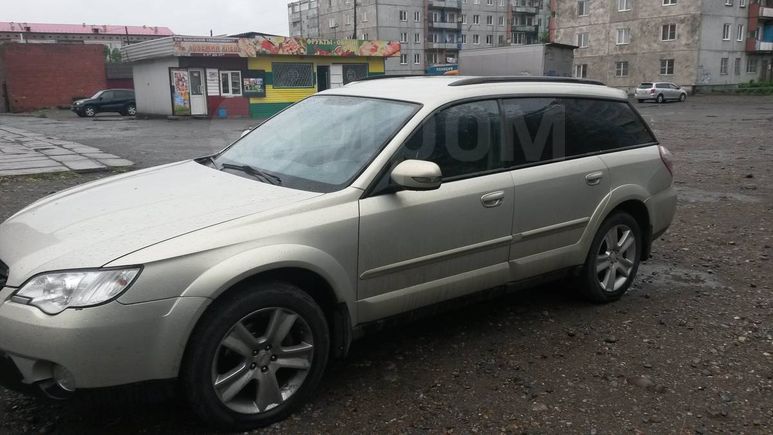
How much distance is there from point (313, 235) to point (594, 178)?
2.30 meters

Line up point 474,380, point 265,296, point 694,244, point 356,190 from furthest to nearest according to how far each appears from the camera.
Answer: point 694,244 < point 474,380 < point 356,190 < point 265,296

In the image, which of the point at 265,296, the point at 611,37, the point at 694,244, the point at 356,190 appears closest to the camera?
the point at 265,296

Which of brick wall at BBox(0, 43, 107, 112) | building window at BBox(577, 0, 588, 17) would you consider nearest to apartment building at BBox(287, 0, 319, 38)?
building window at BBox(577, 0, 588, 17)

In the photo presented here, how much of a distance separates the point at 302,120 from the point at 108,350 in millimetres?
2068

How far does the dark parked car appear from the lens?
1336 inches

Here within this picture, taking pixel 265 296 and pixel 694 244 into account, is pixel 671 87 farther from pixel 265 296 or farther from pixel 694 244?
pixel 265 296

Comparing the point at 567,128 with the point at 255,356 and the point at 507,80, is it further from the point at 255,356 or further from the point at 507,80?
the point at 255,356

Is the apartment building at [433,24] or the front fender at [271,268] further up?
the apartment building at [433,24]

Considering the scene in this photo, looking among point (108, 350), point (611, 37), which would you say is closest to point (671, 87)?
point (611, 37)

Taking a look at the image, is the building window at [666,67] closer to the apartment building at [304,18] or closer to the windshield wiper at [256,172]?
the apartment building at [304,18]

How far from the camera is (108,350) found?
8.29ft

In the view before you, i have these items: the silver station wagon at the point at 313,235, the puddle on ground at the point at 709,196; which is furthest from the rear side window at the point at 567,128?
the puddle on ground at the point at 709,196

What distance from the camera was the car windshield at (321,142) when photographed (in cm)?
343

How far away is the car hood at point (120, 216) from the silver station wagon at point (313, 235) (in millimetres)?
14
